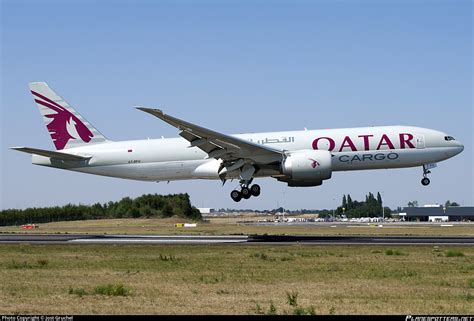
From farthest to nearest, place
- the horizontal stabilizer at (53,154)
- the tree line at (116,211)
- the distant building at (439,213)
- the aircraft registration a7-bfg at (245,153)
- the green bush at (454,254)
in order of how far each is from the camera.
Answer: the distant building at (439,213)
the tree line at (116,211)
the horizontal stabilizer at (53,154)
the aircraft registration a7-bfg at (245,153)
the green bush at (454,254)

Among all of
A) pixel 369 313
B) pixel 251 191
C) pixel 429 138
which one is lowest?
pixel 369 313

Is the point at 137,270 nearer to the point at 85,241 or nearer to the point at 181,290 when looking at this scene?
the point at 181,290

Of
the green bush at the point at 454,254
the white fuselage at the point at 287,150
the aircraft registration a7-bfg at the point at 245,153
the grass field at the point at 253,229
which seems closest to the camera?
the green bush at the point at 454,254

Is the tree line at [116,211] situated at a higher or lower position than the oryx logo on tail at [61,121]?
lower

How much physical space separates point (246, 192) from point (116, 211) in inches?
1788

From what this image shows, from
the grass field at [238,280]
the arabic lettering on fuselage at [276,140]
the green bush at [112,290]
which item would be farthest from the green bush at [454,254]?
the arabic lettering on fuselage at [276,140]

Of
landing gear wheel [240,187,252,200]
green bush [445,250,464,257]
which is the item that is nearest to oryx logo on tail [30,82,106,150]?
landing gear wheel [240,187,252,200]

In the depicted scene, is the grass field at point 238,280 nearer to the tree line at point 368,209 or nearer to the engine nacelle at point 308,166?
the engine nacelle at point 308,166

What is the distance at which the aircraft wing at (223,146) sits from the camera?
143 ft

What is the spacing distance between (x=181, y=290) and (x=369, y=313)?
6.30 meters

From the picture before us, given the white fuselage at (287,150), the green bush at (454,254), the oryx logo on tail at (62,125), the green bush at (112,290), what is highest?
the oryx logo on tail at (62,125)

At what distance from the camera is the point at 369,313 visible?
17.2 metres

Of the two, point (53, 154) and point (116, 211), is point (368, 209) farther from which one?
point (53, 154)

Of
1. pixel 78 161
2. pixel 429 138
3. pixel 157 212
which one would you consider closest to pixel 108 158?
pixel 78 161
